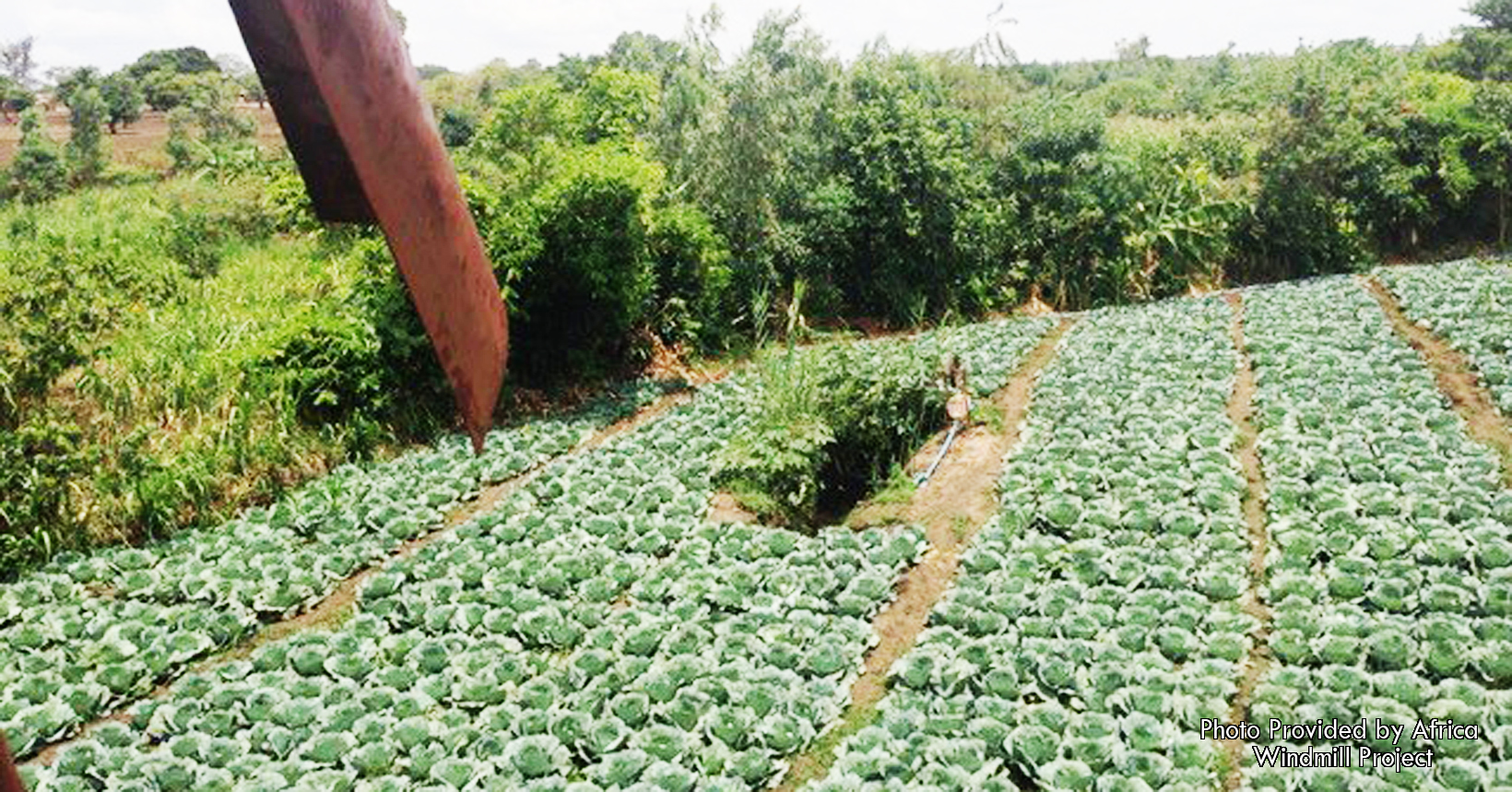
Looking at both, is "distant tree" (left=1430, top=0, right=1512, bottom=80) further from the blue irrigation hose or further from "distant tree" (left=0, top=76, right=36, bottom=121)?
"distant tree" (left=0, top=76, right=36, bottom=121)

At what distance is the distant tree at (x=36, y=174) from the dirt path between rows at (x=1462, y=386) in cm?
2612

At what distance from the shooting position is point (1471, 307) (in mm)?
12492

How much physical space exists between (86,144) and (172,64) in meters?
19.9

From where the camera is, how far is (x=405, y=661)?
597cm

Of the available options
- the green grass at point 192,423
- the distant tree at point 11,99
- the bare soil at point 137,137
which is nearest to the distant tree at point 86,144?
the bare soil at point 137,137

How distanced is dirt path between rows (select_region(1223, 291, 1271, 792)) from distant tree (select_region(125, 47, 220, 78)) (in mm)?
40355

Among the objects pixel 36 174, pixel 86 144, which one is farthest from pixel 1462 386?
pixel 86 144

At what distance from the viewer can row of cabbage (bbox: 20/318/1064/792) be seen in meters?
4.98

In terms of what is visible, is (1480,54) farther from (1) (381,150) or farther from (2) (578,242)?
(1) (381,150)

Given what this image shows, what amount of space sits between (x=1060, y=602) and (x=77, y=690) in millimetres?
5495

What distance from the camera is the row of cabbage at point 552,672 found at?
16.3ft

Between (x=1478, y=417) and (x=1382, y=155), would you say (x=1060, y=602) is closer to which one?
(x=1478, y=417)

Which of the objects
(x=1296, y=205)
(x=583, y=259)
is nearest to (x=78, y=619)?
(x=583, y=259)

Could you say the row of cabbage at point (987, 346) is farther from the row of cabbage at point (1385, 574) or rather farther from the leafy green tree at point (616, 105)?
the leafy green tree at point (616, 105)
